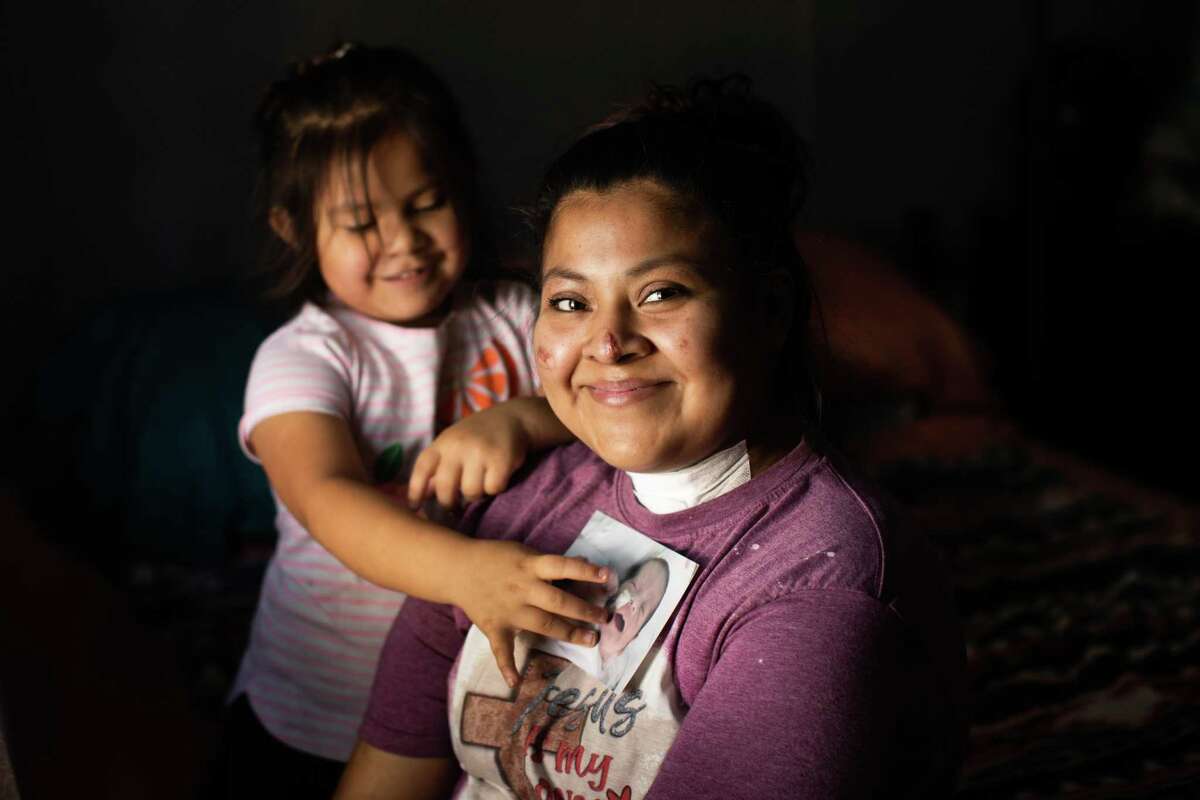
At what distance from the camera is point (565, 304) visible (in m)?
0.91

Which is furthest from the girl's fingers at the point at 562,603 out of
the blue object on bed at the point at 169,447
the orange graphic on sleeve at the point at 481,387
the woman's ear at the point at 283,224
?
the blue object on bed at the point at 169,447

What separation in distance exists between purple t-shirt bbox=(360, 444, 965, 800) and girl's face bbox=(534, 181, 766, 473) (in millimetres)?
70

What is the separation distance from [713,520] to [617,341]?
162 mm

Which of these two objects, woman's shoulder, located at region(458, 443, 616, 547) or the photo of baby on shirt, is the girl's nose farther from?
the photo of baby on shirt

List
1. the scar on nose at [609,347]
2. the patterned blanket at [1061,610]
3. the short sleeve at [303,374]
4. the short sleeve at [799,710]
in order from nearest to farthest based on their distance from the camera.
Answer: the short sleeve at [799,710] → the scar on nose at [609,347] → the short sleeve at [303,374] → the patterned blanket at [1061,610]

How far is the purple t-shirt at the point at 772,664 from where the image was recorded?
73cm

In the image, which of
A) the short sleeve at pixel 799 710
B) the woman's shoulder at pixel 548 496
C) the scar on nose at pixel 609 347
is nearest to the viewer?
the short sleeve at pixel 799 710

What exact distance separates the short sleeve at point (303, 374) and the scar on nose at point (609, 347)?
444 millimetres

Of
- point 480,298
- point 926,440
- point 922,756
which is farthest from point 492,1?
point 926,440

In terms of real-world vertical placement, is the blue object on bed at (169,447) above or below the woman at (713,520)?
below

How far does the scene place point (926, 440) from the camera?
8.59ft

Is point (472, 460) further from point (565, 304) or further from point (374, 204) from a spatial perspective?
point (374, 204)

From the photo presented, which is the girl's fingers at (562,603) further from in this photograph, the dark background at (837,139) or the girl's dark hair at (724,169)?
→ the dark background at (837,139)

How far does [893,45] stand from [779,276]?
1.23m
